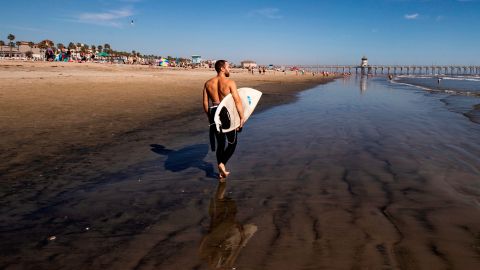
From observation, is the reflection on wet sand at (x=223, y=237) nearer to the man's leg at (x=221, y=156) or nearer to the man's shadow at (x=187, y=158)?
the man's leg at (x=221, y=156)

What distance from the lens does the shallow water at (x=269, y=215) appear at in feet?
9.93

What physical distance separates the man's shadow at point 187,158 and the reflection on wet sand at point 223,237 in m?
1.51

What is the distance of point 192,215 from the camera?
4008 mm

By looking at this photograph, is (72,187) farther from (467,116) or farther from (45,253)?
(467,116)

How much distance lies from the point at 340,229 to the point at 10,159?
574 centimetres

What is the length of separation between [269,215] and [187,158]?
3151 mm

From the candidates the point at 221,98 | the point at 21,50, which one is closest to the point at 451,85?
the point at 221,98

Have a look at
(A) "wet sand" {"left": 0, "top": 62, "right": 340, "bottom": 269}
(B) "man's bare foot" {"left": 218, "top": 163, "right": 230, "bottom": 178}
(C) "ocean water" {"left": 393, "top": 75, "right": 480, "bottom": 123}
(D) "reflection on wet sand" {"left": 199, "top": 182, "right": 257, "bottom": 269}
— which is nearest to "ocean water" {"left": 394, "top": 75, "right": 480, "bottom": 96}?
(C) "ocean water" {"left": 393, "top": 75, "right": 480, "bottom": 123}

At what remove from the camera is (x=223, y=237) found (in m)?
3.45

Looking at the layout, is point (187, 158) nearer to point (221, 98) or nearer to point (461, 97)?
point (221, 98)

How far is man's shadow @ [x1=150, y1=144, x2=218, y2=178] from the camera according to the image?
20.0ft

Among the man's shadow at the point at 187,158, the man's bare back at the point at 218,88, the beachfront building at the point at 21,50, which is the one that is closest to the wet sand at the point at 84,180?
the man's shadow at the point at 187,158

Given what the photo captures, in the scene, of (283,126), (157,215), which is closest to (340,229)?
(157,215)

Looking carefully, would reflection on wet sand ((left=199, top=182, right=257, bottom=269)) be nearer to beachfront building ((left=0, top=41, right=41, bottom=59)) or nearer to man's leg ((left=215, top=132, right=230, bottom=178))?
man's leg ((left=215, top=132, right=230, bottom=178))
